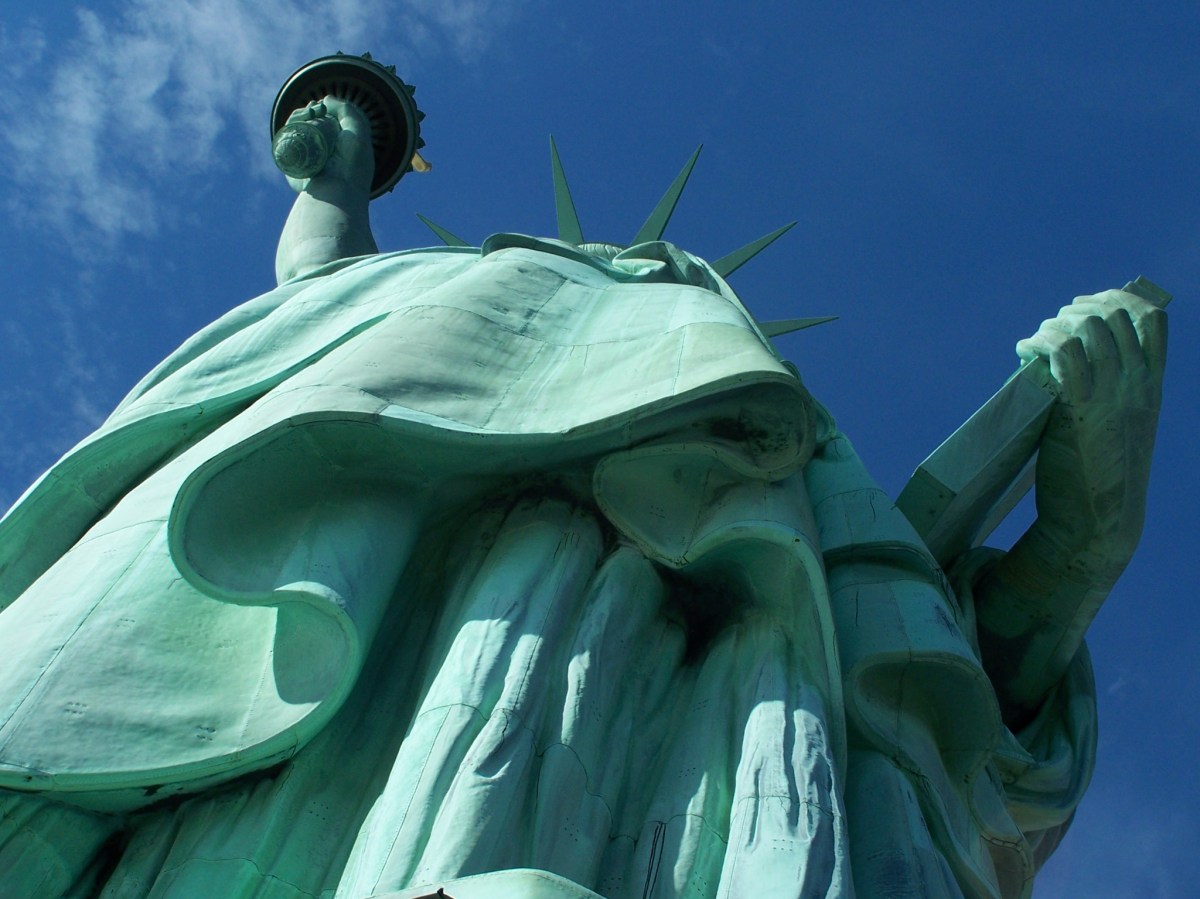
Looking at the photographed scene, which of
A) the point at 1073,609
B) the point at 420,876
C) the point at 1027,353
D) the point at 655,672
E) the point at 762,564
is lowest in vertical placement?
the point at 420,876

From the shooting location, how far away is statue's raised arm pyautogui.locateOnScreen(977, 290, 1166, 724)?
6684mm

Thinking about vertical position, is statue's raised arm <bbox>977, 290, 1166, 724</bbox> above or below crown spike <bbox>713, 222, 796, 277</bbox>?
below

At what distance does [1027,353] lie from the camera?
6.92 metres

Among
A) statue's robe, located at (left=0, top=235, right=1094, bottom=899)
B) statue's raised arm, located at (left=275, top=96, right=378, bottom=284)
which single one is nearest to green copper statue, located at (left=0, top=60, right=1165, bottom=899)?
statue's robe, located at (left=0, top=235, right=1094, bottom=899)

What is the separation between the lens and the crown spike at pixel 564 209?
11602 millimetres

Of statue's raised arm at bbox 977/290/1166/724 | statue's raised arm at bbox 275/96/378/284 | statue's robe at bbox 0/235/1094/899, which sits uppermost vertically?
statue's raised arm at bbox 275/96/378/284

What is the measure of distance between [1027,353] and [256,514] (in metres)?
3.66

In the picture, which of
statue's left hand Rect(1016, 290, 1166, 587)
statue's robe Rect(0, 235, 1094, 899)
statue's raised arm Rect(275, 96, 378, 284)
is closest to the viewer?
statue's robe Rect(0, 235, 1094, 899)

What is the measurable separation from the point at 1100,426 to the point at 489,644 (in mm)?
3375

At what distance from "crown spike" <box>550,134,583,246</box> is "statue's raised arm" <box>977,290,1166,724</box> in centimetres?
520

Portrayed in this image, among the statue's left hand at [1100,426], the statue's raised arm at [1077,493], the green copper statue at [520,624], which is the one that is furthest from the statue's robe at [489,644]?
the statue's left hand at [1100,426]

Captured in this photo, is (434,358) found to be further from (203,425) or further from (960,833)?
(960,833)

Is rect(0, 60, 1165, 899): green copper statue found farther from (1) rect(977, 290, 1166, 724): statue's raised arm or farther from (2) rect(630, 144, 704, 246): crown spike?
(2) rect(630, 144, 704, 246): crown spike

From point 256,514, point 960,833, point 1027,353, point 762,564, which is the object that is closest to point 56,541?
point 256,514
